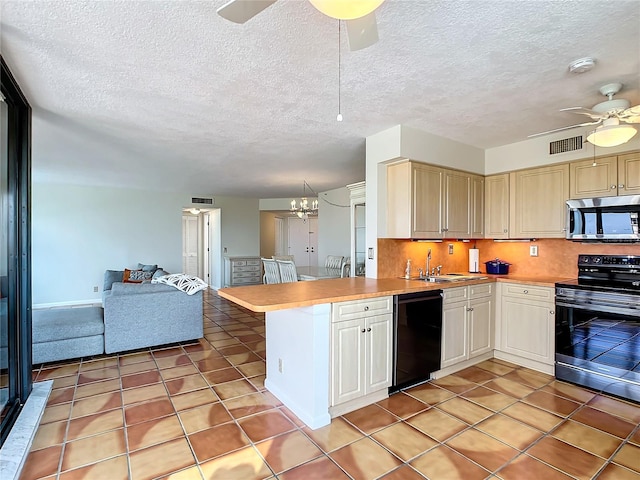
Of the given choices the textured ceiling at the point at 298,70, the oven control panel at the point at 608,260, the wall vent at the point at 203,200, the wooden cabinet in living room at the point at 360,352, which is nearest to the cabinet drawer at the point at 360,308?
the wooden cabinet in living room at the point at 360,352

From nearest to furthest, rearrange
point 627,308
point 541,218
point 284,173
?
1. point 627,308
2. point 541,218
3. point 284,173

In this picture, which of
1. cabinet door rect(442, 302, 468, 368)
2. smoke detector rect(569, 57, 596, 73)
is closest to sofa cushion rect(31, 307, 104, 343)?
cabinet door rect(442, 302, 468, 368)

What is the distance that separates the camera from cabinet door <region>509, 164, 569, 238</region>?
141 inches

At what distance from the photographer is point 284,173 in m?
5.63

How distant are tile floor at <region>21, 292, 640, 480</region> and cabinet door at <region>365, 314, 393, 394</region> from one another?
0.19 metres

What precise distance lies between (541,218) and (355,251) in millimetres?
2322

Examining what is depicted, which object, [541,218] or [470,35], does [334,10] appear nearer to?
[470,35]

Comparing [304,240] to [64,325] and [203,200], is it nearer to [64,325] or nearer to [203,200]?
[203,200]

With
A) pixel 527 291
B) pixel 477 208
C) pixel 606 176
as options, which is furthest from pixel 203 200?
pixel 606 176

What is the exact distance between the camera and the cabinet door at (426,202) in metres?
3.44

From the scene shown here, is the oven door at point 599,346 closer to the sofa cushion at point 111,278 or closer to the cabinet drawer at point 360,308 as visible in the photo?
the cabinet drawer at point 360,308

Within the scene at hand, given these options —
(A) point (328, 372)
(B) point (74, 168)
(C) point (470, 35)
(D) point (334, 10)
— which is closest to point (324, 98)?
(C) point (470, 35)

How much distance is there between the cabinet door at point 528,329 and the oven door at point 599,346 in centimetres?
10

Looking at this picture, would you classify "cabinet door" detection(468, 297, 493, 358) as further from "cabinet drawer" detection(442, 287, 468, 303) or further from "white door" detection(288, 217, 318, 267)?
"white door" detection(288, 217, 318, 267)
